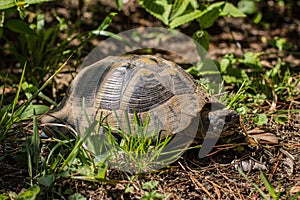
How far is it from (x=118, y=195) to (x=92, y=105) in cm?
44

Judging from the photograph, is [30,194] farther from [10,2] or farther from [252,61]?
[252,61]

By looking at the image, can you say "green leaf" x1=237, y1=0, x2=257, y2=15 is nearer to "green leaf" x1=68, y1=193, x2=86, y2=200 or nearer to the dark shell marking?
the dark shell marking

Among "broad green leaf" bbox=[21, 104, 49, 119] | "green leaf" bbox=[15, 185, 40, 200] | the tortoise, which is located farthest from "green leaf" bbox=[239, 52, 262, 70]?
"green leaf" bbox=[15, 185, 40, 200]

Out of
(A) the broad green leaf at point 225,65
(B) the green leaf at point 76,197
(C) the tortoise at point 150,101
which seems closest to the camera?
(B) the green leaf at point 76,197

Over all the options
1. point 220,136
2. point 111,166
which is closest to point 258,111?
point 220,136

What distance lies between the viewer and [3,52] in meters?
3.09

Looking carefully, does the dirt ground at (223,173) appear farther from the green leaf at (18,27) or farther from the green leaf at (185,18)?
the green leaf at (18,27)

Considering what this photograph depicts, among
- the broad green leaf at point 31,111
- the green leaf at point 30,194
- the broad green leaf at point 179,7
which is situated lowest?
the green leaf at point 30,194

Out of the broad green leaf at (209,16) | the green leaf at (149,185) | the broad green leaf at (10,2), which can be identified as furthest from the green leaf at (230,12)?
the green leaf at (149,185)

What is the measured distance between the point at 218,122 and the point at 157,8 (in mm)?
913

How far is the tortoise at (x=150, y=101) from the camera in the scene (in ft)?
6.48

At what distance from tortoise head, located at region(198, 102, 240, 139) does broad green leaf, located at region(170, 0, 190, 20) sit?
0.72 metres

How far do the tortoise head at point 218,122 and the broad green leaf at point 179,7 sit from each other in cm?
72

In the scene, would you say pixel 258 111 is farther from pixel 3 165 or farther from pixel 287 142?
pixel 3 165
